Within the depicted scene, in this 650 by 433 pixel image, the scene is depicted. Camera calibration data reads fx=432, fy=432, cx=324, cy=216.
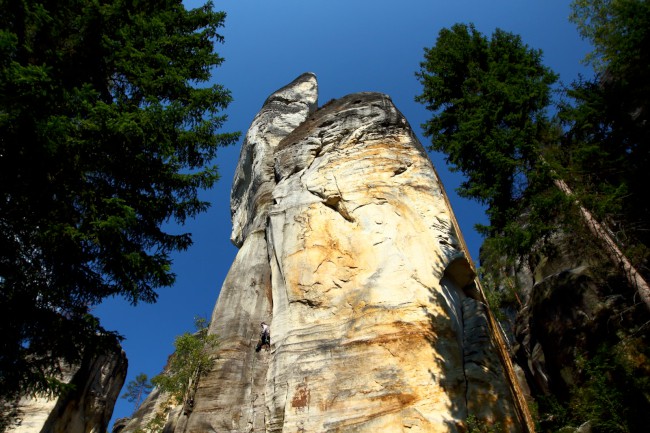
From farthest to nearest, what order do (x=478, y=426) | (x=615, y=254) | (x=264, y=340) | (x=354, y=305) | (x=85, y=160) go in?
1. (x=264, y=340)
2. (x=615, y=254)
3. (x=354, y=305)
4. (x=85, y=160)
5. (x=478, y=426)

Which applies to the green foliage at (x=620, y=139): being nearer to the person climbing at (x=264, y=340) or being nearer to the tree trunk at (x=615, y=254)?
the tree trunk at (x=615, y=254)

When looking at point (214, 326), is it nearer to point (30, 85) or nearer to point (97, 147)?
point (97, 147)

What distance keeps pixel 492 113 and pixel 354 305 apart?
9.12 meters

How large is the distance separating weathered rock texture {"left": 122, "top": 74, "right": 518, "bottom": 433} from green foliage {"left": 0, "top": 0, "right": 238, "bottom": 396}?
315cm

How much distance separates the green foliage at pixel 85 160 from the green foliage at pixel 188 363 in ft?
10.0

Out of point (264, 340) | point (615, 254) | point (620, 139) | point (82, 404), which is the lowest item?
point (264, 340)

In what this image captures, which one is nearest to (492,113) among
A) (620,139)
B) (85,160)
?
(620,139)

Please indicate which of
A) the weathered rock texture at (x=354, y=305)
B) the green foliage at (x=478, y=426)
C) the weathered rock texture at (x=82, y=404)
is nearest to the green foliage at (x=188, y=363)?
the weathered rock texture at (x=354, y=305)

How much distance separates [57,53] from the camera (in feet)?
27.3

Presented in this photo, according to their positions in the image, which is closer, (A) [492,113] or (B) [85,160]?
(B) [85,160]

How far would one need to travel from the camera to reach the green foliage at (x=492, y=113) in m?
13.8

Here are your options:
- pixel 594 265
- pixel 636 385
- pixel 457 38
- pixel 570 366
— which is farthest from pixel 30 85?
pixel 457 38

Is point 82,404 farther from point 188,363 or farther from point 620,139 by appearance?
point 620,139

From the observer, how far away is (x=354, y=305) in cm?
994
